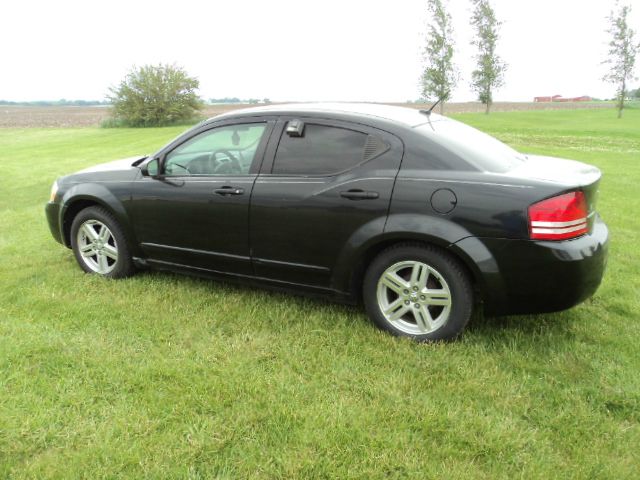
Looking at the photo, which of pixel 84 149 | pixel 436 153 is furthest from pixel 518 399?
pixel 84 149

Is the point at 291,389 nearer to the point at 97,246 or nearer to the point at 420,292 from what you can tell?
the point at 420,292

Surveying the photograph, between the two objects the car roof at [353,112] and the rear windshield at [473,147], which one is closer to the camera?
the rear windshield at [473,147]

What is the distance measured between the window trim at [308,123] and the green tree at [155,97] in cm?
3169

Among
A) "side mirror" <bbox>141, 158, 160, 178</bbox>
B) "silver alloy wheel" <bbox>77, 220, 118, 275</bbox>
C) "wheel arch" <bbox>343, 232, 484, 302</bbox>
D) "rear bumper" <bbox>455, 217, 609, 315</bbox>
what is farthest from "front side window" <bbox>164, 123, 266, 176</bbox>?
"rear bumper" <bbox>455, 217, 609, 315</bbox>

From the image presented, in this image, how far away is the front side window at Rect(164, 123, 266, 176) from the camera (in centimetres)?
410

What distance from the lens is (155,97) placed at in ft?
112

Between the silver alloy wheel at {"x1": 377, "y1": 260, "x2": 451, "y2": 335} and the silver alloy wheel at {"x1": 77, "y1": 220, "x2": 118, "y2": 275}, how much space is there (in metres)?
2.50

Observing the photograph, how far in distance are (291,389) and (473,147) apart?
201 cm

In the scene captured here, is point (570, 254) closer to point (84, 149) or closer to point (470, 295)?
point (470, 295)

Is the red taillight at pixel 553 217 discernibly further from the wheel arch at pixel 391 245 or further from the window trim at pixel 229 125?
the window trim at pixel 229 125

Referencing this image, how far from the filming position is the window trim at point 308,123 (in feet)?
12.0

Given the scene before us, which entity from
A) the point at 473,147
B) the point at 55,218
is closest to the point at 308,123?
the point at 473,147

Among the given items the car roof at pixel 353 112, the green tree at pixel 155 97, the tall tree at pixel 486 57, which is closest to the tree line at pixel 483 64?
the tall tree at pixel 486 57

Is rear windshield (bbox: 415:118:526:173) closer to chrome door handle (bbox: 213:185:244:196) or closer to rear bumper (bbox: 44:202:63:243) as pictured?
chrome door handle (bbox: 213:185:244:196)
